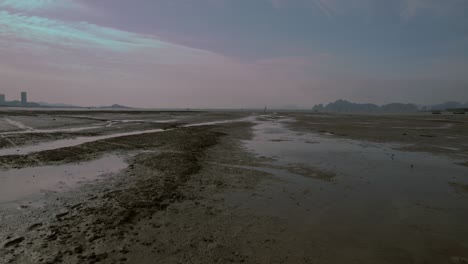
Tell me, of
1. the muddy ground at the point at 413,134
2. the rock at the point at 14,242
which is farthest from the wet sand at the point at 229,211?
the muddy ground at the point at 413,134

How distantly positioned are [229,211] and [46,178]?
25.2 feet

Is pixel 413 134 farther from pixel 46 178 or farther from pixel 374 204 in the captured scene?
pixel 46 178

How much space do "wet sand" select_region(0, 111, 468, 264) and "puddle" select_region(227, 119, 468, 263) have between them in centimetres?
4

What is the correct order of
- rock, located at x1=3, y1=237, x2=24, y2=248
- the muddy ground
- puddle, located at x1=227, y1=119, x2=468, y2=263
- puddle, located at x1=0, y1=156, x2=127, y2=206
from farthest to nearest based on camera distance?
the muddy ground
puddle, located at x1=0, y1=156, x2=127, y2=206
puddle, located at x1=227, y1=119, x2=468, y2=263
rock, located at x1=3, y1=237, x2=24, y2=248

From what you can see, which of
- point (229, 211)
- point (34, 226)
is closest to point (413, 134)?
point (229, 211)

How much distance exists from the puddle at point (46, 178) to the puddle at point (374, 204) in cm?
592

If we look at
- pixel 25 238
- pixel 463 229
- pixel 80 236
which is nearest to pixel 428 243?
pixel 463 229

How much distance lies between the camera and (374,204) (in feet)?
28.6

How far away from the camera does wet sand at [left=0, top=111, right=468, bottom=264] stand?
551cm

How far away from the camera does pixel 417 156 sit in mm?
17859

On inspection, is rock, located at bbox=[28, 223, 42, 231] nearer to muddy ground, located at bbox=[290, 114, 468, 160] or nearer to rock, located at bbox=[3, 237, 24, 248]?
rock, located at bbox=[3, 237, 24, 248]

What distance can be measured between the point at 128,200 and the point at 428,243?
7505 millimetres

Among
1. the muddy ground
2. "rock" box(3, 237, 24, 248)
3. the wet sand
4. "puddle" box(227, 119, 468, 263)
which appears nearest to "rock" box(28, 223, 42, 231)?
the wet sand

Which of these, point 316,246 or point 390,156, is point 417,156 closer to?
point 390,156
